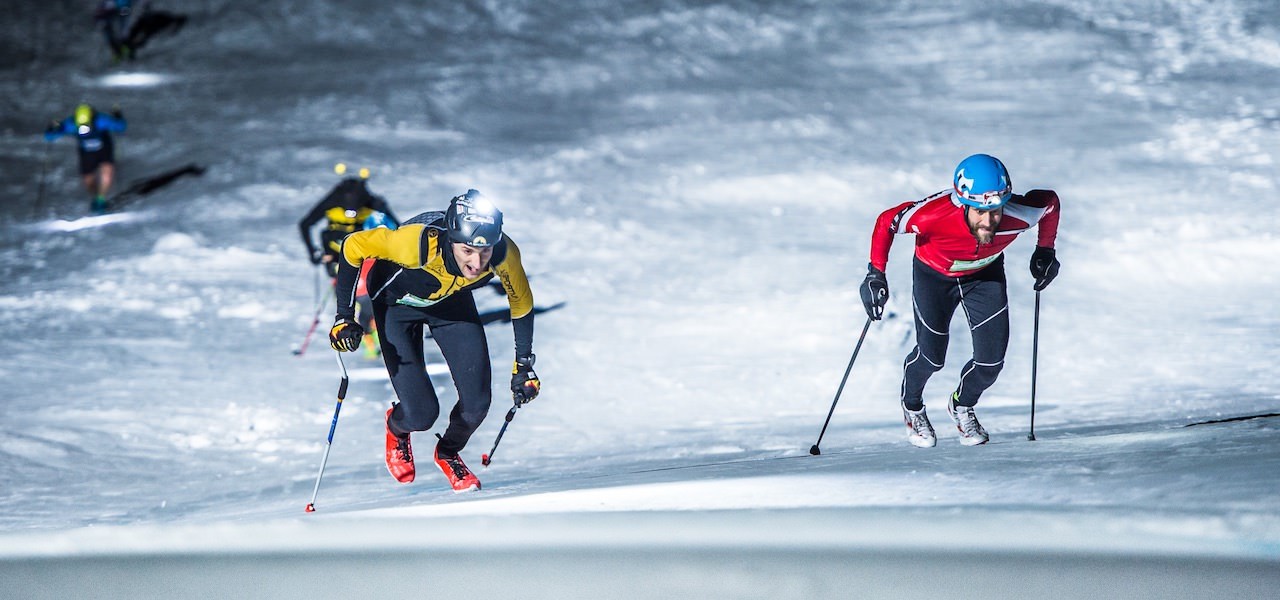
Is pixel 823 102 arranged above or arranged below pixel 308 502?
below

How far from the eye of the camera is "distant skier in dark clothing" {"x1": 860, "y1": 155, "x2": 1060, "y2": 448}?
5418 mm

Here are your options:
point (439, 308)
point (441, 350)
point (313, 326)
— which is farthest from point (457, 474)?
point (313, 326)

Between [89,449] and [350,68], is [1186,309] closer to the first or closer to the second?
[89,449]

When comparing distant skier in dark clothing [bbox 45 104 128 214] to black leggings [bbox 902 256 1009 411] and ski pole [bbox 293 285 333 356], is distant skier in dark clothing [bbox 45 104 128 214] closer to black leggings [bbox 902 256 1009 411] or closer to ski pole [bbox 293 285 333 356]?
ski pole [bbox 293 285 333 356]

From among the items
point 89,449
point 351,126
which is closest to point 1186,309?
point 89,449

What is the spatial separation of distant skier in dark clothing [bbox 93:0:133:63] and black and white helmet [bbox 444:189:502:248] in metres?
19.3

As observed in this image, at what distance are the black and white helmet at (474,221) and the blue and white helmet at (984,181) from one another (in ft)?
6.68

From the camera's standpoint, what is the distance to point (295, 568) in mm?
4520

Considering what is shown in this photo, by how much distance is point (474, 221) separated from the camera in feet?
16.6

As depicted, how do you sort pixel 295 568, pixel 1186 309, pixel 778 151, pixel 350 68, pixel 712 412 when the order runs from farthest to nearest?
pixel 350 68 < pixel 778 151 < pixel 1186 309 < pixel 712 412 < pixel 295 568

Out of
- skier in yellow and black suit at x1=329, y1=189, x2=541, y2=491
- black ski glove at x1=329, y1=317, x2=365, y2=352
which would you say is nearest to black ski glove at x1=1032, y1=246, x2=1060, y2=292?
skier in yellow and black suit at x1=329, y1=189, x2=541, y2=491

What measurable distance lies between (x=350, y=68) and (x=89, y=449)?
14634 mm

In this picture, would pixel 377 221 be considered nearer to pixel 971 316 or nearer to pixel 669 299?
pixel 669 299

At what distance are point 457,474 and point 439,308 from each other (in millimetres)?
847
